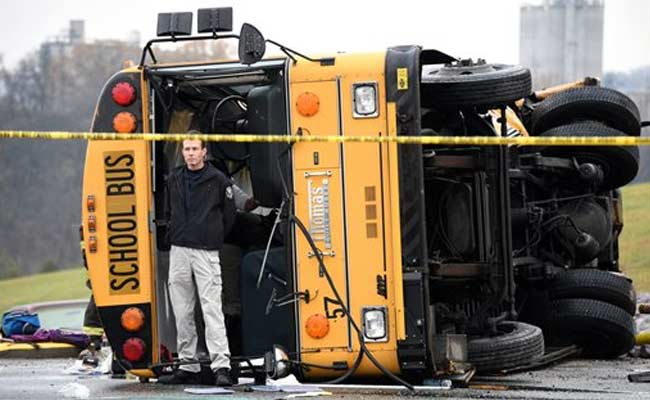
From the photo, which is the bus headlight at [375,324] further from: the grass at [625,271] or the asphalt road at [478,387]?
the grass at [625,271]

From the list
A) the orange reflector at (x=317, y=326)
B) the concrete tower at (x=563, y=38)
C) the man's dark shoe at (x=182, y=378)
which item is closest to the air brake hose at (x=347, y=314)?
the orange reflector at (x=317, y=326)

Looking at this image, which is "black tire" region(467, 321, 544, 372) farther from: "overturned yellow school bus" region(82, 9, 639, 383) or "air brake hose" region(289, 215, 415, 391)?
"air brake hose" region(289, 215, 415, 391)

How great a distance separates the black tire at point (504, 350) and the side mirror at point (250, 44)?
2.41 meters

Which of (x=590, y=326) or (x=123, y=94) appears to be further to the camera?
(x=590, y=326)

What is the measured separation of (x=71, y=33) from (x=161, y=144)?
796 inches

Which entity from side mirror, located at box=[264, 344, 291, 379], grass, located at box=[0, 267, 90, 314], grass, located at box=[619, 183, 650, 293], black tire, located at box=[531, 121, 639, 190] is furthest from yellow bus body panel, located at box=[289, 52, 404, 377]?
grass, located at box=[0, 267, 90, 314]

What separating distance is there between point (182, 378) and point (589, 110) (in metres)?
4.26

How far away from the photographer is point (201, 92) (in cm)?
1100

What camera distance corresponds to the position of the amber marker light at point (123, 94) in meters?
10.7

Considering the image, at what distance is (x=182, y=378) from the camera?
10.7 meters

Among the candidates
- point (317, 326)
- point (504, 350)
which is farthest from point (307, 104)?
point (504, 350)

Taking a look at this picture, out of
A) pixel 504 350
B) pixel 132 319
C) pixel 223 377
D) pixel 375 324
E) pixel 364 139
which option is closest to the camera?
pixel 364 139

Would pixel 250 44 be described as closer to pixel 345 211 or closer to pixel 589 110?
pixel 345 211

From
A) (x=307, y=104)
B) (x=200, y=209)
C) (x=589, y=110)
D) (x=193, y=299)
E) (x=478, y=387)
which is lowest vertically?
(x=478, y=387)
